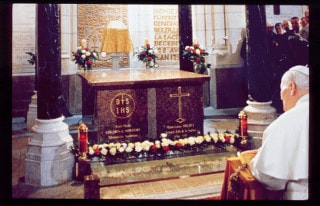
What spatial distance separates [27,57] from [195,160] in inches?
175

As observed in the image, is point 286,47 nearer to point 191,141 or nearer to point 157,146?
point 191,141

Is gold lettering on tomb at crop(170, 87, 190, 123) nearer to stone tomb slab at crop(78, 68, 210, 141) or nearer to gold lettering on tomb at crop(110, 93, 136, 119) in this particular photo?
stone tomb slab at crop(78, 68, 210, 141)

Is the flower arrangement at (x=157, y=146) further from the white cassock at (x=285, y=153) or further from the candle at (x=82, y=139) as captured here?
the white cassock at (x=285, y=153)

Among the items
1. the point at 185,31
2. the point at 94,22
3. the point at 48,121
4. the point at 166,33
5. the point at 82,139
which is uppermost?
the point at 94,22

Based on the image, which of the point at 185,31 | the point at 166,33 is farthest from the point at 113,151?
the point at 166,33

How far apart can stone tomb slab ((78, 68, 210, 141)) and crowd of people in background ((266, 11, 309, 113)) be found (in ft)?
6.39

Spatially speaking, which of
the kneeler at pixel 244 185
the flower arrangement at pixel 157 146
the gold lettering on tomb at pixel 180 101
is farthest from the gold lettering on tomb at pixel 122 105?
the kneeler at pixel 244 185

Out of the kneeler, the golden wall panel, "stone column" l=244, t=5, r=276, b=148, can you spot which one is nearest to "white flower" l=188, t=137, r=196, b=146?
"stone column" l=244, t=5, r=276, b=148

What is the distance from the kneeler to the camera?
2717mm

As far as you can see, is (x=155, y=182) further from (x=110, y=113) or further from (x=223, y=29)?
(x=223, y=29)

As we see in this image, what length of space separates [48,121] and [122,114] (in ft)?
3.54

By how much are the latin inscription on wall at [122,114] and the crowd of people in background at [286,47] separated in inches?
105

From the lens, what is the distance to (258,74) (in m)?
5.32
